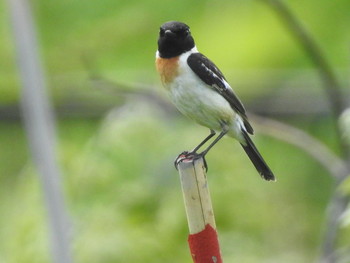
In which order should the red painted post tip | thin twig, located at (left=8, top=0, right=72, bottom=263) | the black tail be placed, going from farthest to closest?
1. thin twig, located at (left=8, top=0, right=72, bottom=263)
2. the black tail
3. the red painted post tip

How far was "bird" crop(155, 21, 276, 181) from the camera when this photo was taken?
3.81 metres

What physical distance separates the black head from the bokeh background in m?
0.65

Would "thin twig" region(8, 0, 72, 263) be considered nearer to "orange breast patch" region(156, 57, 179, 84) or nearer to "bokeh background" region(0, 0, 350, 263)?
"bokeh background" region(0, 0, 350, 263)

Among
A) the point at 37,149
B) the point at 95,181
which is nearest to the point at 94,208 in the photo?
the point at 95,181

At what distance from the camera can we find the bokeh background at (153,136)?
5586 millimetres

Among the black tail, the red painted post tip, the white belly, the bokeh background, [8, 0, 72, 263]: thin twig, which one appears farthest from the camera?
the bokeh background

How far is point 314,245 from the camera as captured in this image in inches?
271

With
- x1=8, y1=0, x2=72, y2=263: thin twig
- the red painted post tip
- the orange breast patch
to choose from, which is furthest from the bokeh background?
the red painted post tip

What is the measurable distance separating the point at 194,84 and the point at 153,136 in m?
1.93

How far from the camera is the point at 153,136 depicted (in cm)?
575

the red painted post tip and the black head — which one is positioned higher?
the black head

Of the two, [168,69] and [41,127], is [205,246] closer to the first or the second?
[168,69]

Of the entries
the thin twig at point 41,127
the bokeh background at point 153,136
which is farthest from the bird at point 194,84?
the thin twig at point 41,127

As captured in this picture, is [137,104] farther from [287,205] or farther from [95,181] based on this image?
[287,205]
